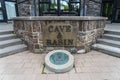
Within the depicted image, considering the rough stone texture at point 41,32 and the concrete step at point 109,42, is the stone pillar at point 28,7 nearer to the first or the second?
the rough stone texture at point 41,32

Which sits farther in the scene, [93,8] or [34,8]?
[93,8]

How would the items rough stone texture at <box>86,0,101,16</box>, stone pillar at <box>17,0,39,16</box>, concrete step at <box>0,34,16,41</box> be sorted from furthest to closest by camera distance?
rough stone texture at <box>86,0,101,16</box>, stone pillar at <box>17,0,39,16</box>, concrete step at <box>0,34,16,41</box>

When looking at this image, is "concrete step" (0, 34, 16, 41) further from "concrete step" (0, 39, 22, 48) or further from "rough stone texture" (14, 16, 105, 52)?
"rough stone texture" (14, 16, 105, 52)

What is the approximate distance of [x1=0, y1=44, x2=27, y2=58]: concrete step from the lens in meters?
3.43

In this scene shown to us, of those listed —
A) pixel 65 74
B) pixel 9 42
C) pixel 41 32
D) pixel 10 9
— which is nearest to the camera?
pixel 65 74

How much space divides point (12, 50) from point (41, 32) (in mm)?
1050

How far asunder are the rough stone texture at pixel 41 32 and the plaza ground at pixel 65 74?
0.29 metres

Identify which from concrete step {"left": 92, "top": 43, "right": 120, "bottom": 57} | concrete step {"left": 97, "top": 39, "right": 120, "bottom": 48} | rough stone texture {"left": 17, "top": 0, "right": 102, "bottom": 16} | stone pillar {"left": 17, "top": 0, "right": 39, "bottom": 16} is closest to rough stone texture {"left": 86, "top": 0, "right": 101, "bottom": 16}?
rough stone texture {"left": 17, "top": 0, "right": 102, "bottom": 16}

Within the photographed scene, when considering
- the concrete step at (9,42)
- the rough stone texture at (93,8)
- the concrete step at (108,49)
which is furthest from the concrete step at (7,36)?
the rough stone texture at (93,8)

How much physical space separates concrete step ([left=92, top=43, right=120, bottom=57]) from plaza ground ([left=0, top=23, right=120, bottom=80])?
15cm

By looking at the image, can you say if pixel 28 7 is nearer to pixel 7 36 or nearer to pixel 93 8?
pixel 7 36

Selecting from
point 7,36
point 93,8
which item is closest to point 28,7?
point 7,36

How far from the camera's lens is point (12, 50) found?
3594 mm

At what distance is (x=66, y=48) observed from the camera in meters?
3.70
